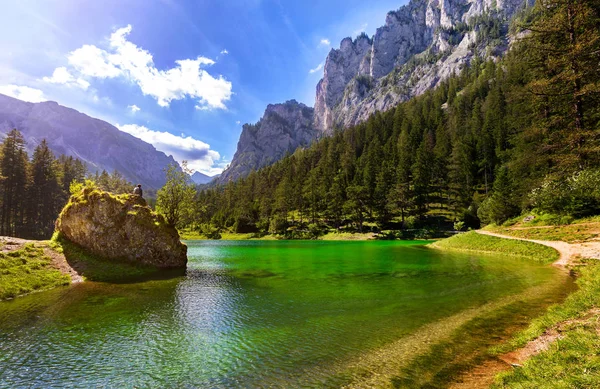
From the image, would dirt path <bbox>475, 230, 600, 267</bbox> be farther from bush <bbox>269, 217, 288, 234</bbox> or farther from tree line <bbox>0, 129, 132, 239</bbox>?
tree line <bbox>0, 129, 132, 239</bbox>

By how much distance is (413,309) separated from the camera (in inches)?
629

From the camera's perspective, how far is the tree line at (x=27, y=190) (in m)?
78.9

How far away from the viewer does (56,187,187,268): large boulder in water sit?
3044 cm

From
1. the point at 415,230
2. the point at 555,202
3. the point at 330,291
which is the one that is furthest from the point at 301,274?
the point at 415,230

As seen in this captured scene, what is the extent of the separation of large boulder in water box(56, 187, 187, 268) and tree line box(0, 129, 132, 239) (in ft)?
169

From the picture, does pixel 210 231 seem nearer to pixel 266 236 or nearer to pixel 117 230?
pixel 266 236

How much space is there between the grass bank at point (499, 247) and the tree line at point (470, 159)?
7.02 m

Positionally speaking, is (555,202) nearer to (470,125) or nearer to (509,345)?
(509,345)

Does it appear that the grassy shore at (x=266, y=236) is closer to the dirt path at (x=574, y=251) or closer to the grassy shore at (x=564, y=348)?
the dirt path at (x=574, y=251)

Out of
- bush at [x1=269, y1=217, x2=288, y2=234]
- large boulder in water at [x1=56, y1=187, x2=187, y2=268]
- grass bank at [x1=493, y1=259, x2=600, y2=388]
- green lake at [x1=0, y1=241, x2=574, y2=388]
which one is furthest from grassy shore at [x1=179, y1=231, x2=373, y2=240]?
grass bank at [x1=493, y1=259, x2=600, y2=388]

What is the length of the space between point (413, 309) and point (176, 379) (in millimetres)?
12600

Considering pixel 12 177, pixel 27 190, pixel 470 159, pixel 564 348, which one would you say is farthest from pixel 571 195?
pixel 27 190

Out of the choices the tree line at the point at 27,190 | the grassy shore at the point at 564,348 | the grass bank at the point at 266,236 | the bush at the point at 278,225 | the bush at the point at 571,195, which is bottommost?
the grass bank at the point at 266,236

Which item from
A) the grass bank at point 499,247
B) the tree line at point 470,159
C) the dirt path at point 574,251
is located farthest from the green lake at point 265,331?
the tree line at point 470,159
